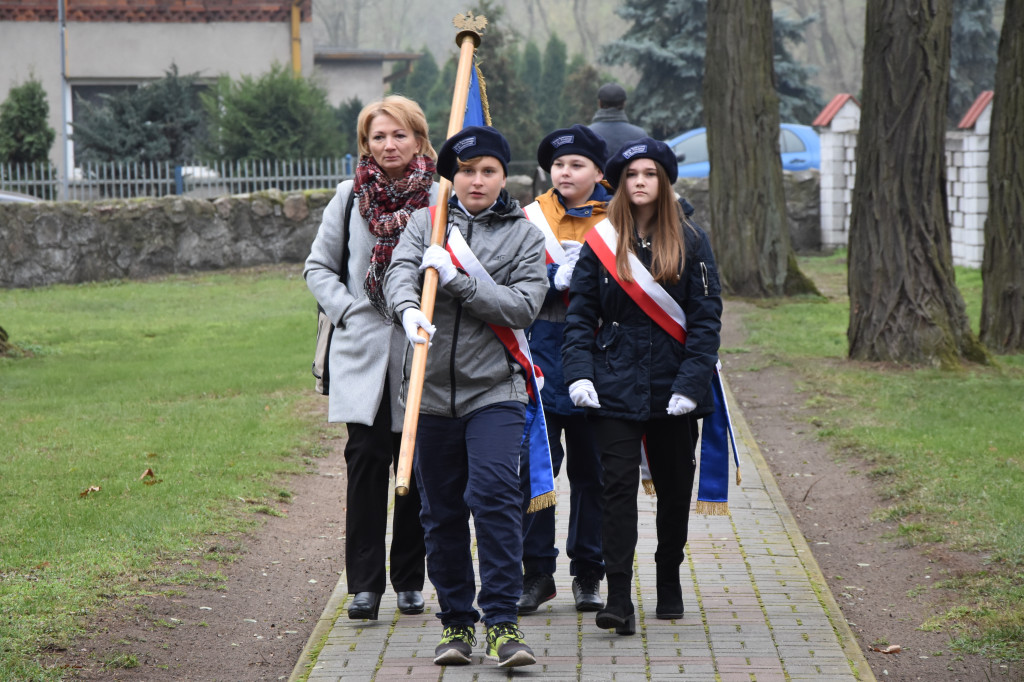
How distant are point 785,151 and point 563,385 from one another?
21.2m

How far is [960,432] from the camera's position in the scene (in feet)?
27.7

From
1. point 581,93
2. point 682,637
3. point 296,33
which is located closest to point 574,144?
point 682,637

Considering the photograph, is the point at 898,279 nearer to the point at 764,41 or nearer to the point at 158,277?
the point at 764,41

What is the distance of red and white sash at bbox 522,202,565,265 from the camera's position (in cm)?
493

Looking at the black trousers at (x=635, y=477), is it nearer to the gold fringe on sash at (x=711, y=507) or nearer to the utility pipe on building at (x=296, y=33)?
the gold fringe on sash at (x=711, y=507)

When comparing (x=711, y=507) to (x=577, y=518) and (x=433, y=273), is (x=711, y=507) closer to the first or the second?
(x=577, y=518)

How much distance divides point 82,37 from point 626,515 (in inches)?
1219

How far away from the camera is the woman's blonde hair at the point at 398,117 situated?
484cm

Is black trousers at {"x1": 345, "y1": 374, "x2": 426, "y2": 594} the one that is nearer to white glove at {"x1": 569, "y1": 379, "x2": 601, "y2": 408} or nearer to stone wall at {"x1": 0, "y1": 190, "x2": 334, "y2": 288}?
white glove at {"x1": 569, "y1": 379, "x2": 601, "y2": 408}

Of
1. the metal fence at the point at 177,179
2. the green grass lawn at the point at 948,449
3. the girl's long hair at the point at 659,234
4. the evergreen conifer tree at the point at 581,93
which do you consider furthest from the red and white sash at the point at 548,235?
the evergreen conifer tree at the point at 581,93

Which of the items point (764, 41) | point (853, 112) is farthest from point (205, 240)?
point (853, 112)

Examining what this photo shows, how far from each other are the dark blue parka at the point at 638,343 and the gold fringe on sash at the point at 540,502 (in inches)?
13.3

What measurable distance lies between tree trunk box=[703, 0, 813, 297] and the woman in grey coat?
40.1ft

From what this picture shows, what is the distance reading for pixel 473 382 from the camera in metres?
4.39
